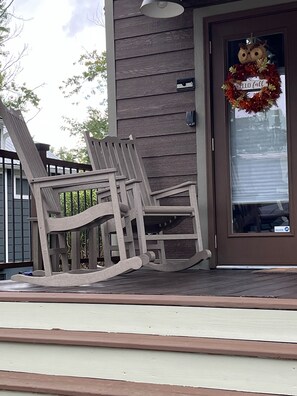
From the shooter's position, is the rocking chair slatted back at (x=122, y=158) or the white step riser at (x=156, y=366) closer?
the white step riser at (x=156, y=366)

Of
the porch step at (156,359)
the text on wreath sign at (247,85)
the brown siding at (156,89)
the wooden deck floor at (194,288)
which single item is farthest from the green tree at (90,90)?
the porch step at (156,359)

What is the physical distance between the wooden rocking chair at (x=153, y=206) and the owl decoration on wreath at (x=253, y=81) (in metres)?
0.77

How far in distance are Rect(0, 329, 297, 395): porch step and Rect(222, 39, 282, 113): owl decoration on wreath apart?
2.56 metres

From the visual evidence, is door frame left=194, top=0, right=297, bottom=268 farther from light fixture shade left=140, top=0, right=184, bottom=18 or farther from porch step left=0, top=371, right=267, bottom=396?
porch step left=0, top=371, right=267, bottom=396

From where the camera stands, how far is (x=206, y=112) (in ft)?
15.5

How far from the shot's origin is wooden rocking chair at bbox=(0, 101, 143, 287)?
3.27 metres

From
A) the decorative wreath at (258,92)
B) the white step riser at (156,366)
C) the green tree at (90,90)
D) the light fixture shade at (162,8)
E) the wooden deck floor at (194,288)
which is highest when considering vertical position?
the green tree at (90,90)

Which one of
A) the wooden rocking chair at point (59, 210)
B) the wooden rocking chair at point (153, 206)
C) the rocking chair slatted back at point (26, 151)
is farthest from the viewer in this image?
the wooden rocking chair at point (153, 206)

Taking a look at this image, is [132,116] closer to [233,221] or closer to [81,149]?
[233,221]

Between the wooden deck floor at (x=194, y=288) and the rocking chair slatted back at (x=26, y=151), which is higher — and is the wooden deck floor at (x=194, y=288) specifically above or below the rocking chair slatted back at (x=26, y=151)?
below

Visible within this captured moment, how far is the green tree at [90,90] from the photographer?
696 inches

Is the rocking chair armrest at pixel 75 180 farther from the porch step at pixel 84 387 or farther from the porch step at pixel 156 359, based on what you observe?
the porch step at pixel 84 387

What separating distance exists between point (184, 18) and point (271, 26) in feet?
2.36

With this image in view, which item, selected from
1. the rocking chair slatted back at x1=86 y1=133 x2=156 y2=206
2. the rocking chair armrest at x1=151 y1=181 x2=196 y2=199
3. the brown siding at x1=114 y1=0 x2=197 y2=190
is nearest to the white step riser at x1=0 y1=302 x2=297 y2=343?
the rocking chair slatted back at x1=86 y1=133 x2=156 y2=206
